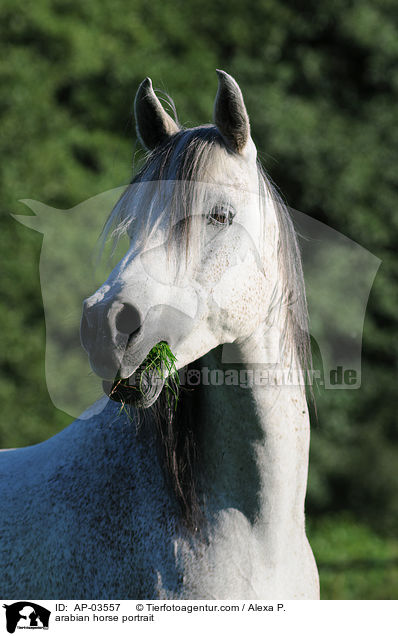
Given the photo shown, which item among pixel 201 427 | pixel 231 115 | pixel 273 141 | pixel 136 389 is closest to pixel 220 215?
pixel 231 115

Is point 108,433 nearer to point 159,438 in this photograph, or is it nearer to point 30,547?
point 159,438

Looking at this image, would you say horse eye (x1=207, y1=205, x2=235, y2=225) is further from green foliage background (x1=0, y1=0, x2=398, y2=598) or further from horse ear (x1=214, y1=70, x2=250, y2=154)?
green foliage background (x1=0, y1=0, x2=398, y2=598)

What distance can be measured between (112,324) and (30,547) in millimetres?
1036

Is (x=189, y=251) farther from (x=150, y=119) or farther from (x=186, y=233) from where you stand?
(x=150, y=119)

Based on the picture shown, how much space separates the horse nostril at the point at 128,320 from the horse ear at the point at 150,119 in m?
0.73

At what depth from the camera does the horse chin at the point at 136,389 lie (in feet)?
6.47

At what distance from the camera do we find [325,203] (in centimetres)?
1177

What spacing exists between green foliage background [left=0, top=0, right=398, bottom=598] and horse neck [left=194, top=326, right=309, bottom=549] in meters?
8.04

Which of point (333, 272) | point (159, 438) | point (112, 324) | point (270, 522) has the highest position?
point (333, 272)

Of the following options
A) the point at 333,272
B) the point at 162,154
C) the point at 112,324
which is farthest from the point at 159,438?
the point at 333,272

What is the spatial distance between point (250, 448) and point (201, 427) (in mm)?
181

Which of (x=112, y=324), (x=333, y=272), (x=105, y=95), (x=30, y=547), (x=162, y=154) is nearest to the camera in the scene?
(x=112, y=324)

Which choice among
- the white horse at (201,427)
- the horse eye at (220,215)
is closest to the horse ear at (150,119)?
the white horse at (201,427)

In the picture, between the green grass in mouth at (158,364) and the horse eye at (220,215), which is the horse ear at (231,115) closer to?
the horse eye at (220,215)
